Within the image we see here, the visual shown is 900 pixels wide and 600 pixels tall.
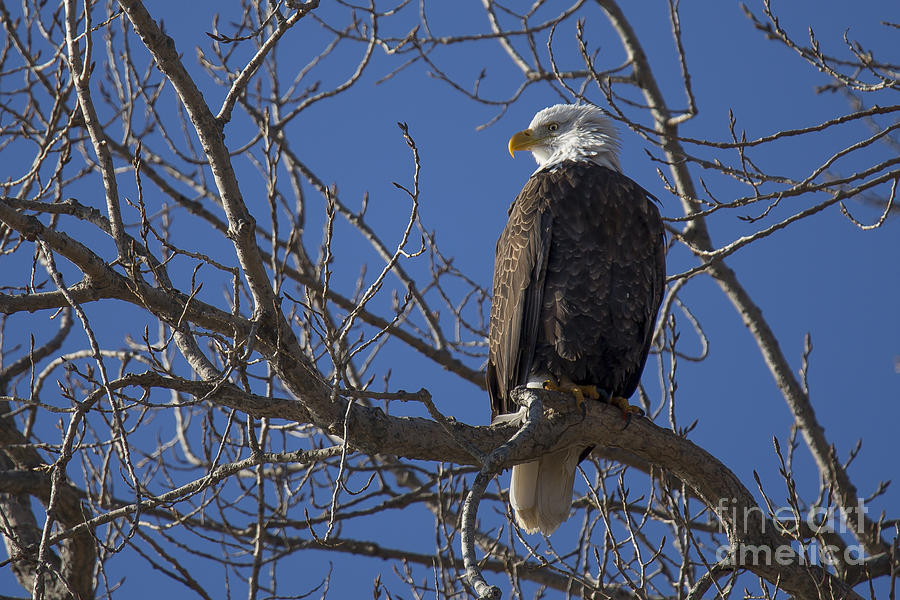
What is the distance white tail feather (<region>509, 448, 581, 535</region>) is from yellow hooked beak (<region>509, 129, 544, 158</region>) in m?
1.78

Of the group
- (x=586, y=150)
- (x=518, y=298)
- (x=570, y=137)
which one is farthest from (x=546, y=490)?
(x=570, y=137)

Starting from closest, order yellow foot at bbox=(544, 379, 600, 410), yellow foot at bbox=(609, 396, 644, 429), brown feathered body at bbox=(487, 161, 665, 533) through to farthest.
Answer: yellow foot at bbox=(609, 396, 644, 429)
yellow foot at bbox=(544, 379, 600, 410)
brown feathered body at bbox=(487, 161, 665, 533)

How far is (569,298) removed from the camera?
4.20 metres

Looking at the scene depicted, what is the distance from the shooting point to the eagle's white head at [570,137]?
4.92 m

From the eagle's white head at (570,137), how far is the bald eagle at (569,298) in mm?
363

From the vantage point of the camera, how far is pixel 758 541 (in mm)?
3602

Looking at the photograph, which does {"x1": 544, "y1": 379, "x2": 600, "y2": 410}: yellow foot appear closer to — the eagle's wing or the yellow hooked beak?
the eagle's wing

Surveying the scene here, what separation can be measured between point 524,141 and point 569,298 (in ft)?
4.68

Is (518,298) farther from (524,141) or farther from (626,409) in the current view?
(524,141)

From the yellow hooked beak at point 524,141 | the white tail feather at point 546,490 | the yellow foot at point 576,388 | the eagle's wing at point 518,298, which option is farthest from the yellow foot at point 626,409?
the yellow hooked beak at point 524,141

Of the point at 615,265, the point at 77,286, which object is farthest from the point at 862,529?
the point at 77,286

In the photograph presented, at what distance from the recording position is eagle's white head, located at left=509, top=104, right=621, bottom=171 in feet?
16.1

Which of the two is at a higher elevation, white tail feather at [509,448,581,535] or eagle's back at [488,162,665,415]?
eagle's back at [488,162,665,415]

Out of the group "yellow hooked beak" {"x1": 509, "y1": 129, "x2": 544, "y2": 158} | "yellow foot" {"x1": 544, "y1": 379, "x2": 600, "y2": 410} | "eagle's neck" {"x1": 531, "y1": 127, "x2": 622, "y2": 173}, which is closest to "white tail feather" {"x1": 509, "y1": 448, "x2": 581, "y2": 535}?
"yellow foot" {"x1": 544, "y1": 379, "x2": 600, "y2": 410}
